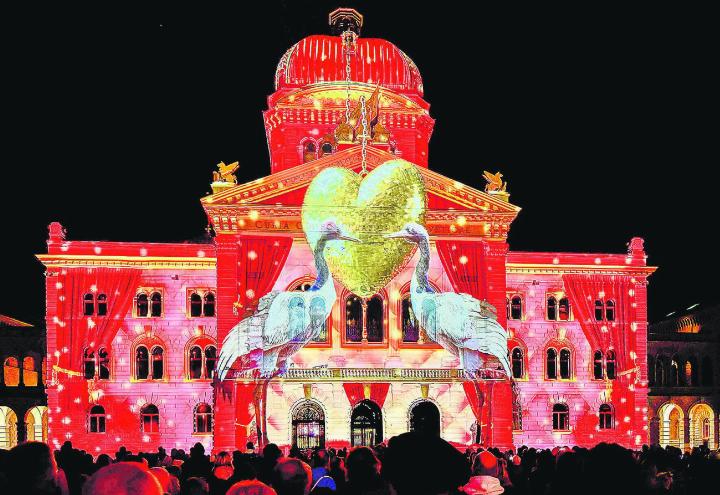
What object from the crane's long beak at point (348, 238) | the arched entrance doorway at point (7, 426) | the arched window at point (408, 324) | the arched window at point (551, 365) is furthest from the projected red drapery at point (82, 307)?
the arched window at point (551, 365)

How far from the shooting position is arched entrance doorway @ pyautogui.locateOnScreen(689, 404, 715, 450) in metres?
52.4

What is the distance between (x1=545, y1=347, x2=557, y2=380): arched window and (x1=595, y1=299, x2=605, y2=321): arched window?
2.35 metres

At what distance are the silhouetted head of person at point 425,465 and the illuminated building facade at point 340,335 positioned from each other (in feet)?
105

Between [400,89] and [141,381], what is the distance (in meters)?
18.1

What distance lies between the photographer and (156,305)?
41906mm

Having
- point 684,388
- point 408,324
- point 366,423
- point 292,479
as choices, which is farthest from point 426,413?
point 292,479

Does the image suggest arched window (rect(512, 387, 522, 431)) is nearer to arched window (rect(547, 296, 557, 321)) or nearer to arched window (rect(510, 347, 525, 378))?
arched window (rect(510, 347, 525, 378))

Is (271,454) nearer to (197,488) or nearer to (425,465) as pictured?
(197,488)

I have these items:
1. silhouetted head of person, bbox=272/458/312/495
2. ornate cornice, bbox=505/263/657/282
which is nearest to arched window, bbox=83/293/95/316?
ornate cornice, bbox=505/263/657/282

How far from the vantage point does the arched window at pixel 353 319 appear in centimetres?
3962

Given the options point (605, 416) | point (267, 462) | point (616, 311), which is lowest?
point (605, 416)

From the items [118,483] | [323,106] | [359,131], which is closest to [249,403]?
[359,131]

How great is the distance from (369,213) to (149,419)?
1531cm

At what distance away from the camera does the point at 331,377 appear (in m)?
38.2
